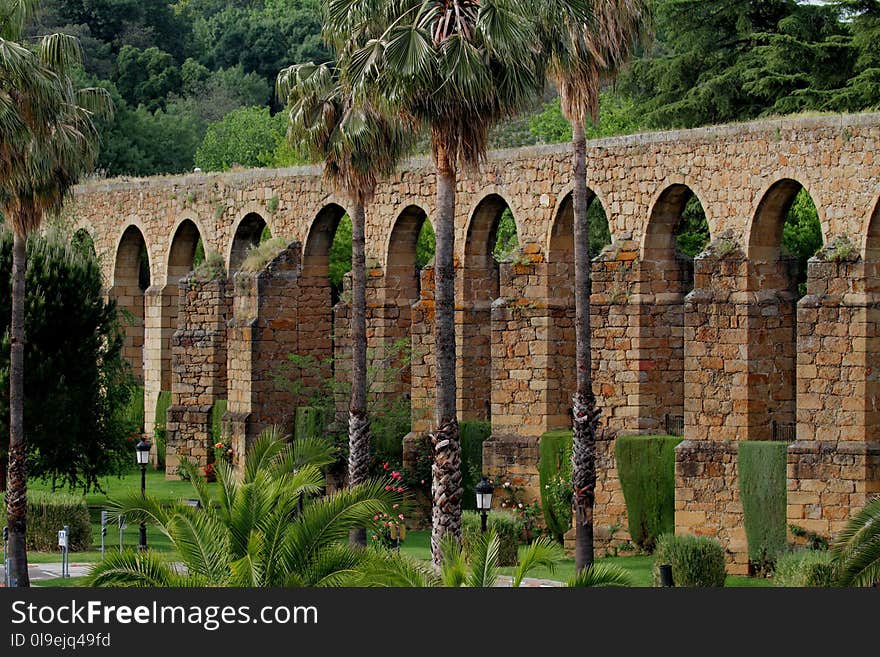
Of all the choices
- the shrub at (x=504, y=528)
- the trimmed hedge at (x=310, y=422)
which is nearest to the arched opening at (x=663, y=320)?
the shrub at (x=504, y=528)

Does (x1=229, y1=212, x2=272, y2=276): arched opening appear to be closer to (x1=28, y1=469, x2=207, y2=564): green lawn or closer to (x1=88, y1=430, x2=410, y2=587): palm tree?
(x1=28, y1=469, x2=207, y2=564): green lawn

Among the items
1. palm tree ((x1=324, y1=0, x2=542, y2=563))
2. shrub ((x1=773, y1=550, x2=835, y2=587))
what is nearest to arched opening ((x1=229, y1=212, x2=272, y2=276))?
palm tree ((x1=324, y1=0, x2=542, y2=563))

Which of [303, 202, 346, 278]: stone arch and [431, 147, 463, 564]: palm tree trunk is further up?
[303, 202, 346, 278]: stone arch

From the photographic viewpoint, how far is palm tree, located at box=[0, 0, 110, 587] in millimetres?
25500

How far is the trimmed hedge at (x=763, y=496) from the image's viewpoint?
2959cm

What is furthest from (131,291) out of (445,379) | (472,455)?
(445,379)

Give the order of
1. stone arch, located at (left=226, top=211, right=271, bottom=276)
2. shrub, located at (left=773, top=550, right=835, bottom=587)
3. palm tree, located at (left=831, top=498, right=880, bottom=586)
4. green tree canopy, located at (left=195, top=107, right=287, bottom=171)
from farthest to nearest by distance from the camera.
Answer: green tree canopy, located at (left=195, top=107, right=287, bottom=171) → stone arch, located at (left=226, top=211, right=271, bottom=276) → shrub, located at (left=773, top=550, right=835, bottom=587) → palm tree, located at (left=831, top=498, right=880, bottom=586)

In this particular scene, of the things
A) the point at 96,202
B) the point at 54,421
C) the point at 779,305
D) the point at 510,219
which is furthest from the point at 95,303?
the point at 510,219

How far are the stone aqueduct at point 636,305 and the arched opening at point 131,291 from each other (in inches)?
173

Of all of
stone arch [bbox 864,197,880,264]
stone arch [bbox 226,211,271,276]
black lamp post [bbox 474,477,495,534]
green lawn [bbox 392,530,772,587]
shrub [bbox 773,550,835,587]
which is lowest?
green lawn [bbox 392,530,772,587]

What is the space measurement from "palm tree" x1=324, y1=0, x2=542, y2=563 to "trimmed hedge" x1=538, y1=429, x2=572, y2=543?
21.3 ft

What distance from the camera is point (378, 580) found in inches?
768

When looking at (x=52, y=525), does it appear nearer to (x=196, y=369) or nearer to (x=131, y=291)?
(x=196, y=369)

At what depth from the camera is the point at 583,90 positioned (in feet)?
89.9
